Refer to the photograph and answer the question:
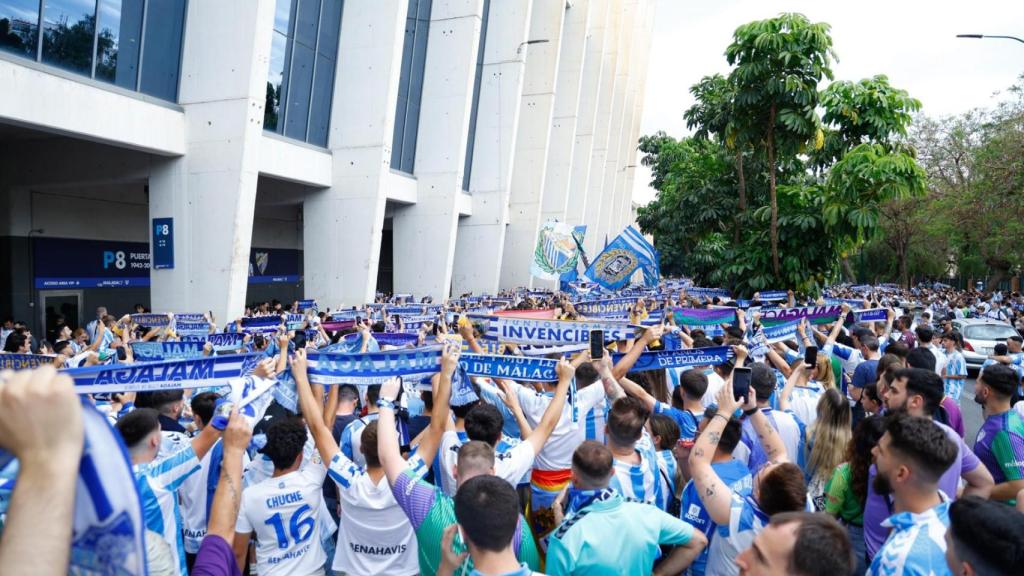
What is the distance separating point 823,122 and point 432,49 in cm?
1645

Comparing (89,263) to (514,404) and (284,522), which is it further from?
(284,522)

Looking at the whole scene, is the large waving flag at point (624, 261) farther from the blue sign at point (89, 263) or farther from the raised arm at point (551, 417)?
the blue sign at point (89, 263)

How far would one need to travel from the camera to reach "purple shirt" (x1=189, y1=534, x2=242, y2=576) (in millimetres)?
2650

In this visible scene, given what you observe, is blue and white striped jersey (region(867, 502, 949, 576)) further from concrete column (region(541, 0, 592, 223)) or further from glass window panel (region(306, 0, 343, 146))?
concrete column (region(541, 0, 592, 223))

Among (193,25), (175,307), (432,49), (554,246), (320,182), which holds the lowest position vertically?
(175,307)

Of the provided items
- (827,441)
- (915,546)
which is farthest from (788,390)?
(915,546)

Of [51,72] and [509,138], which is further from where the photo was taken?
[509,138]

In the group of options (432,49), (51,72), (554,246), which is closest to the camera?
(51,72)

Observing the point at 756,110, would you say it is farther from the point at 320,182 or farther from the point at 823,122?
the point at 320,182

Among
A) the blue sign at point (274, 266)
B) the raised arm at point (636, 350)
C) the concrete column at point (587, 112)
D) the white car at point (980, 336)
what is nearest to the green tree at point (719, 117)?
the white car at point (980, 336)

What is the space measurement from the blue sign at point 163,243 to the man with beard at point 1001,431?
16.5m

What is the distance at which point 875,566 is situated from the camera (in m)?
2.76

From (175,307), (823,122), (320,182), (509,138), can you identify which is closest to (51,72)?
(175,307)

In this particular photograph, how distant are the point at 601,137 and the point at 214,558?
4885 cm
